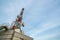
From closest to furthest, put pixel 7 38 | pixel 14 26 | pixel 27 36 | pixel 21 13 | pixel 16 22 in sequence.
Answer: pixel 7 38 < pixel 27 36 < pixel 14 26 < pixel 16 22 < pixel 21 13

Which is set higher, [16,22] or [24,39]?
[16,22]

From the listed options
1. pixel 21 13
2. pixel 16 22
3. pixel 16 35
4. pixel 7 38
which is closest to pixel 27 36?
pixel 16 35

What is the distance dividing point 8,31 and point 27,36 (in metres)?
8.46

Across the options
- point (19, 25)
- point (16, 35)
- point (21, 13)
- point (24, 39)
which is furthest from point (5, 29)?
point (21, 13)

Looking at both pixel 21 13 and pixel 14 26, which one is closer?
pixel 14 26

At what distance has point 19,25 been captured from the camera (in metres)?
63.0

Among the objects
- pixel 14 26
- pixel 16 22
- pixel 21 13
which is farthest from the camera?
pixel 21 13

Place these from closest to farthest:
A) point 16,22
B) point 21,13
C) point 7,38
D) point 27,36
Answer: point 7,38, point 27,36, point 16,22, point 21,13

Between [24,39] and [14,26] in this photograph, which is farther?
[14,26]

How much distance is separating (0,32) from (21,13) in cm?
2174

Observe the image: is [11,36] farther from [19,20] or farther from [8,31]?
[19,20]

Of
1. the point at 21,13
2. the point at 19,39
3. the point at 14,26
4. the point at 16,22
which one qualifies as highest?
the point at 21,13

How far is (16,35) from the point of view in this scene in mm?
50188

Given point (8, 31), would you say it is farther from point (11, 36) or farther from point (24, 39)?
point (24, 39)
